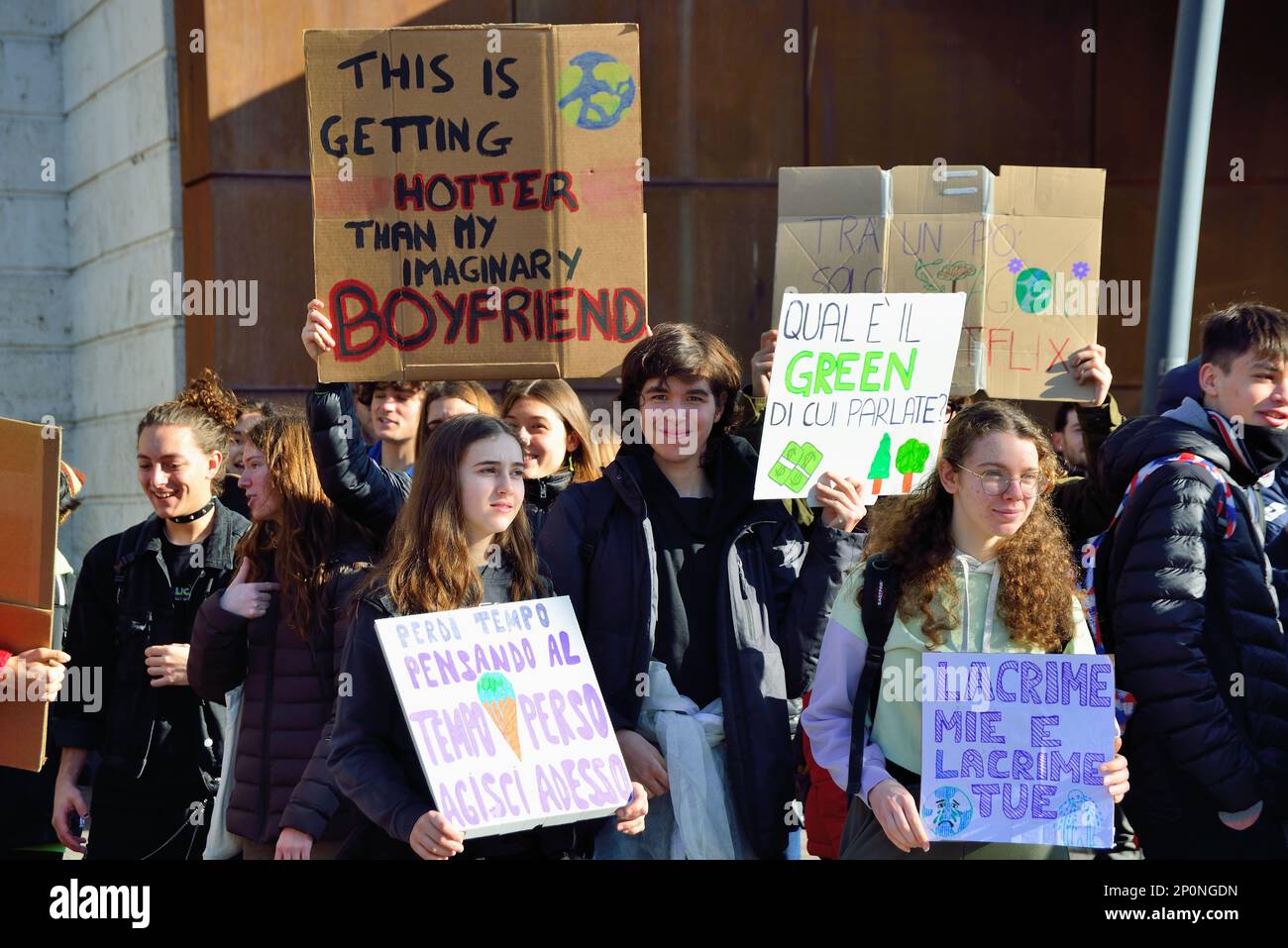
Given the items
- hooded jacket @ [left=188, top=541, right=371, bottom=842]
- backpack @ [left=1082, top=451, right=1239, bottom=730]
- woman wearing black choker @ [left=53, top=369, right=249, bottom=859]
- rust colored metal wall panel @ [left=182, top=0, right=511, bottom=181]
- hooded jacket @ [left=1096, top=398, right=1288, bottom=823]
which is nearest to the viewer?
hooded jacket @ [left=1096, top=398, right=1288, bottom=823]

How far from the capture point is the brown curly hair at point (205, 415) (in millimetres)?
4758

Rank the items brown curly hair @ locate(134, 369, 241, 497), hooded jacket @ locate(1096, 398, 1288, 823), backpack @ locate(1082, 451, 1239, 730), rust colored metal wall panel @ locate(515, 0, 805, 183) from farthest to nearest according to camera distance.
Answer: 1. rust colored metal wall panel @ locate(515, 0, 805, 183)
2. brown curly hair @ locate(134, 369, 241, 497)
3. backpack @ locate(1082, 451, 1239, 730)
4. hooded jacket @ locate(1096, 398, 1288, 823)

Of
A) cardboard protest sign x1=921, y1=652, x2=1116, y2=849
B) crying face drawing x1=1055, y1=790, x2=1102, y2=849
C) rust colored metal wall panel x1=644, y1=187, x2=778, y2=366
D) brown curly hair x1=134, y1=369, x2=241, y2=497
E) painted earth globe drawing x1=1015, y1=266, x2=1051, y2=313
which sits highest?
rust colored metal wall panel x1=644, y1=187, x2=778, y2=366

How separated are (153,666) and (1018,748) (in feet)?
8.32

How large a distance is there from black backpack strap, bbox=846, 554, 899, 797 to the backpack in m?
0.56

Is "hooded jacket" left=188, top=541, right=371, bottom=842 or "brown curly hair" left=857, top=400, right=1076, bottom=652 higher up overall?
"brown curly hair" left=857, top=400, right=1076, bottom=652

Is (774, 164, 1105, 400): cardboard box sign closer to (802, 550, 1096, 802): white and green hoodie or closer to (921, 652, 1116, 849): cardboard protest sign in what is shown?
(802, 550, 1096, 802): white and green hoodie

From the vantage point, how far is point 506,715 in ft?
10.8

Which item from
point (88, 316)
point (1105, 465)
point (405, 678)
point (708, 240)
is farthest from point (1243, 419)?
point (88, 316)

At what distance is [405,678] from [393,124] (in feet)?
5.97

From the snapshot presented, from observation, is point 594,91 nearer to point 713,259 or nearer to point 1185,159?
point 1185,159

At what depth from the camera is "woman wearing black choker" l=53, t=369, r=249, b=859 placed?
450 cm

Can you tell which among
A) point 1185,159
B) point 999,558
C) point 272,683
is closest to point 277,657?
point 272,683

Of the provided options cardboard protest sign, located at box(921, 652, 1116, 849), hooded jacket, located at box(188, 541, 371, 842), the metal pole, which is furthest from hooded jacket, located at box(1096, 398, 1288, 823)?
the metal pole
